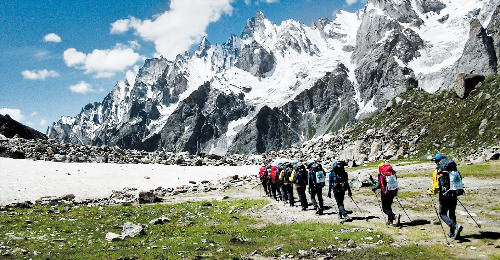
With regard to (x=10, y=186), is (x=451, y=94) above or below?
above

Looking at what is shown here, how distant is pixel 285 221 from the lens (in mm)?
20969

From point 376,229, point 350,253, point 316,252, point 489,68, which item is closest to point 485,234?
point 376,229

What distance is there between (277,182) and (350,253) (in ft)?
61.0

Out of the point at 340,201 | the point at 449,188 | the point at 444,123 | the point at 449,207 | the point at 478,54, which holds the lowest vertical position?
the point at 340,201

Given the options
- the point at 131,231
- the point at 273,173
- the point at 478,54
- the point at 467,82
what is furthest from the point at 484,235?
the point at 478,54

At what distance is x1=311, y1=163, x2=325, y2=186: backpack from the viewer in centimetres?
2173

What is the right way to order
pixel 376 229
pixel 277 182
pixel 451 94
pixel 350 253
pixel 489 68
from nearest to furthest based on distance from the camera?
pixel 350 253 < pixel 376 229 < pixel 277 182 < pixel 451 94 < pixel 489 68

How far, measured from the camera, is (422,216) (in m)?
18.2

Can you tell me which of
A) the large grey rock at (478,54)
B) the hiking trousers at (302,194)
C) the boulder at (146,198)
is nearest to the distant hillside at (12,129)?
the boulder at (146,198)

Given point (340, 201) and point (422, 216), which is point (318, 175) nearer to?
point (340, 201)

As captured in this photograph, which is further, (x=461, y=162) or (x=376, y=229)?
(x=461, y=162)

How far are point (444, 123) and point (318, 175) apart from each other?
4263cm

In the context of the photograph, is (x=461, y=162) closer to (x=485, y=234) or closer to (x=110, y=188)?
(x=485, y=234)

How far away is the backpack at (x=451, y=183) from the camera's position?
13.5 metres
